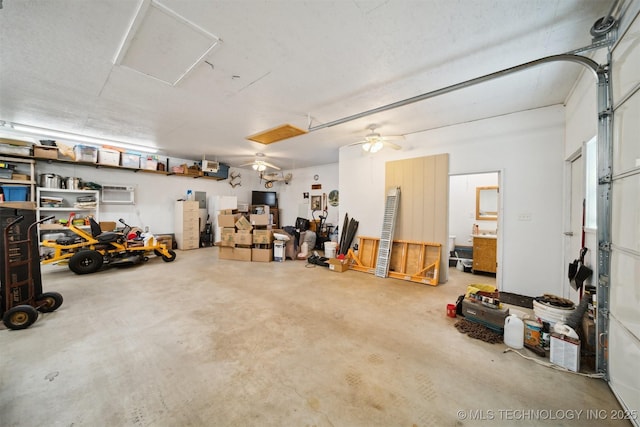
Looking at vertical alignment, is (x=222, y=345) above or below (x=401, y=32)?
below

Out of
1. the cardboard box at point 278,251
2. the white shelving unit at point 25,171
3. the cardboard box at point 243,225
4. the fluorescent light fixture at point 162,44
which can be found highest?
the fluorescent light fixture at point 162,44

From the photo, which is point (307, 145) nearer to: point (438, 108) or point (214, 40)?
point (438, 108)

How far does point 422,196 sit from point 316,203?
431 centimetres

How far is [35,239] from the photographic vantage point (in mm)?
2713

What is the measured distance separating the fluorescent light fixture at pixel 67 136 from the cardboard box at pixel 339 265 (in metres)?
5.58

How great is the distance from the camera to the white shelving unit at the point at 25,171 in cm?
455

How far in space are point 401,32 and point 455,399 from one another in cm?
287

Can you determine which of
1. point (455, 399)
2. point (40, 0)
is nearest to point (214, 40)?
point (40, 0)

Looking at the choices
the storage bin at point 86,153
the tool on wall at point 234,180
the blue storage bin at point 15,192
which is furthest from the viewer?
the tool on wall at point 234,180

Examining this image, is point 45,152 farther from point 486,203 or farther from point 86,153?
point 486,203

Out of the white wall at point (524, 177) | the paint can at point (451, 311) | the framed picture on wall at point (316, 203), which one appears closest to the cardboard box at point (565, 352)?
the paint can at point (451, 311)

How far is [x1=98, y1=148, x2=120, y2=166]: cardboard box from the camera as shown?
5414 mm

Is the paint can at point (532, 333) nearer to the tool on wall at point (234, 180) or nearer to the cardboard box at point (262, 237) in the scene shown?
the cardboard box at point (262, 237)

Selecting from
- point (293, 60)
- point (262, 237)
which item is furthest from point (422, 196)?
point (262, 237)
